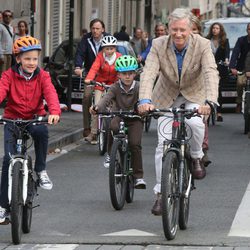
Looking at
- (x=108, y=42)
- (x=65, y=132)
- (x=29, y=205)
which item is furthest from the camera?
(x=65, y=132)

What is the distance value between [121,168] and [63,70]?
14811 millimetres

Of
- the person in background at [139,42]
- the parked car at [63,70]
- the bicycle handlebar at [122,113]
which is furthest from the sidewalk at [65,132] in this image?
the person in background at [139,42]

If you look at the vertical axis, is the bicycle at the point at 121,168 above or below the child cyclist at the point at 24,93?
below

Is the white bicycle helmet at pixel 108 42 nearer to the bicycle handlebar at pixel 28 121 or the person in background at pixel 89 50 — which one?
the person in background at pixel 89 50

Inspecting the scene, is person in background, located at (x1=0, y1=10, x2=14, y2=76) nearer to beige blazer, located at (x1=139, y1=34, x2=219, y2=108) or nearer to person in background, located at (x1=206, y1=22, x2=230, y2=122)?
person in background, located at (x1=206, y1=22, x2=230, y2=122)

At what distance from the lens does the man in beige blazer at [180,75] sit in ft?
32.3

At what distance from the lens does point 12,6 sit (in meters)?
32.4

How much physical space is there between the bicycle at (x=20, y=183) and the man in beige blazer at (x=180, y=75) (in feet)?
3.28

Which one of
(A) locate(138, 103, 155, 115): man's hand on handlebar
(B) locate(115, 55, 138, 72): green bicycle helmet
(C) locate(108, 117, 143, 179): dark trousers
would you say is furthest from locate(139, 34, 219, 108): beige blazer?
(B) locate(115, 55, 138, 72): green bicycle helmet

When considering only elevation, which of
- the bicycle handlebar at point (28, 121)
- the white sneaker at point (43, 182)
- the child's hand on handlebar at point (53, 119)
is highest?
the child's hand on handlebar at point (53, 119)

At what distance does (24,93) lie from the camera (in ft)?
32.4

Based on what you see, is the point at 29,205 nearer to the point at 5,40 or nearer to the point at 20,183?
the point at 20,183

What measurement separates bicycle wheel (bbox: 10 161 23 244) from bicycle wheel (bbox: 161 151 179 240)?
1.12 metres

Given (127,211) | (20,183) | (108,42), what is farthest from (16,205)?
(108,42)
